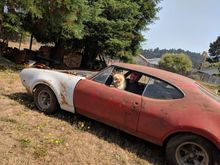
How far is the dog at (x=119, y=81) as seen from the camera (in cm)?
661

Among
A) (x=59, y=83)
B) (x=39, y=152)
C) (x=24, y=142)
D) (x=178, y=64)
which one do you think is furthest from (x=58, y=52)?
(x=178, y=64)

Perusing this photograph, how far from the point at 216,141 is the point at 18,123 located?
140 inches

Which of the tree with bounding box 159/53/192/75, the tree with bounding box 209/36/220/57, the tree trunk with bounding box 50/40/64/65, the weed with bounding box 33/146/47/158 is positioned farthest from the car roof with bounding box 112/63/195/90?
the tree with bounding box 209/36/220/57

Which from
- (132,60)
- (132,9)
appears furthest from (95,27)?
(132,60)

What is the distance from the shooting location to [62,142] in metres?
5.80

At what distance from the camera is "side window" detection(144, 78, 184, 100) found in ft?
19.2

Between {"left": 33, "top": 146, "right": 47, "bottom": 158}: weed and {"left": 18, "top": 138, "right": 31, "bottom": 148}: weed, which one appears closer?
{"left": 33, "top": 146, "right": 47, "bottom": 158}: weed

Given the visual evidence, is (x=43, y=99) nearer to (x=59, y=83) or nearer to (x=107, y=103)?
(x=59, y=83)

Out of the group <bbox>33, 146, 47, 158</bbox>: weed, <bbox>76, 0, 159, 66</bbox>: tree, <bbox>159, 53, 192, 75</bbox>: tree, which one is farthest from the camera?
<bbox>159, 53, 192, 75</bbox>: tree

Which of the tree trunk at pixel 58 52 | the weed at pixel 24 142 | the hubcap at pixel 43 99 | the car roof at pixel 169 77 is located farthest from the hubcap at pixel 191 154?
the tree trunk at pixel 58 52

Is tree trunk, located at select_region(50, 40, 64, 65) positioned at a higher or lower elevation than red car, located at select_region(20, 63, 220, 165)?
lower

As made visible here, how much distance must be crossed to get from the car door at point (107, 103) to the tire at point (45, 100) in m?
0.63

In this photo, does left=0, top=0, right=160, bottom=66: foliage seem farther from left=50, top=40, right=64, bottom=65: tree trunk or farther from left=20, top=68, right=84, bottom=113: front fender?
left=20, top=68, right=84, bottom=113: front fender

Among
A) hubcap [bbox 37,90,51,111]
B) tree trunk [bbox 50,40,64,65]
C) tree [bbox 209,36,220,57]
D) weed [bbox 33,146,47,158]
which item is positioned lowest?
tree trunk [bbox 50,40,64,65]
